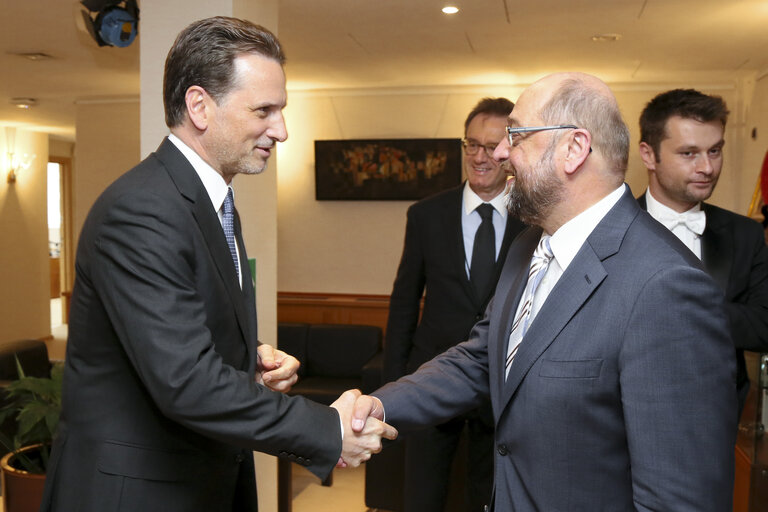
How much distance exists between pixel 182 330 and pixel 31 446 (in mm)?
1890

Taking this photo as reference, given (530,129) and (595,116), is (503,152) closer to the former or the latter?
(530,129)

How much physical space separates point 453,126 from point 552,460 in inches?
251

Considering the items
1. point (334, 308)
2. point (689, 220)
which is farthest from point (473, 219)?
point (334, 308)

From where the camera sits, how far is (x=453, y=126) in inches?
302

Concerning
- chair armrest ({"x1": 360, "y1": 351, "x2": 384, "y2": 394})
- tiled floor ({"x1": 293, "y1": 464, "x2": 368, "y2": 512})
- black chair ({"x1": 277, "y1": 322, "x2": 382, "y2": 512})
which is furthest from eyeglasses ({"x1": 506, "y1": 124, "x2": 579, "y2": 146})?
black chair ({"x1": 277, "y1": 322, "x2": 382, "y2": 512})

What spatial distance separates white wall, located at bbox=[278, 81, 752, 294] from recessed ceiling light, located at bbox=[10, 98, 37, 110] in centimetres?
313

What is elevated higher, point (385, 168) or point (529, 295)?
point (385, 168)

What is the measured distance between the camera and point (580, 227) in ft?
5.58

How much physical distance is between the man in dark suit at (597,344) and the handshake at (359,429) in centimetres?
39

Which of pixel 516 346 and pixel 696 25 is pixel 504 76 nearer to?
pixel 696 25

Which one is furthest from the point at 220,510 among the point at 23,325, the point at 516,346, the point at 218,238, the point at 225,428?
the point at 23,325

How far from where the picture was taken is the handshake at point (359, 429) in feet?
6.33

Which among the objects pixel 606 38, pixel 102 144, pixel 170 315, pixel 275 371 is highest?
pixel 606 38

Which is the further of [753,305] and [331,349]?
[331,349]
